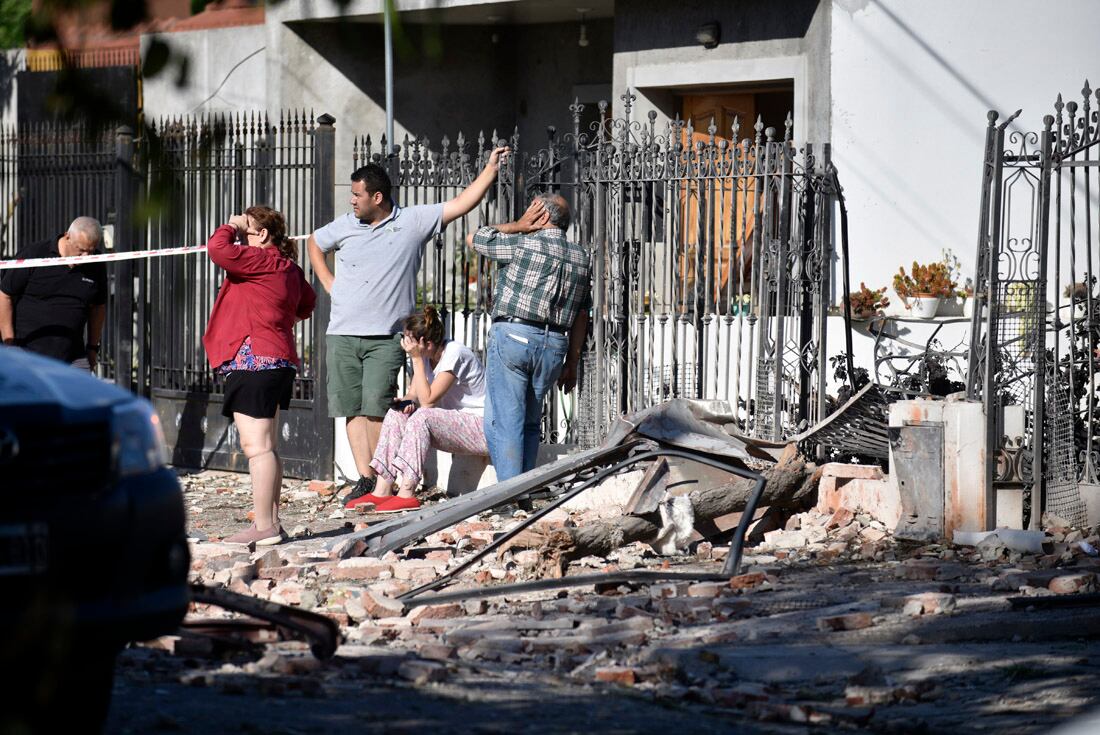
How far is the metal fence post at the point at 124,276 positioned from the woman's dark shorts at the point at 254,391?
Result: 472 centimetres

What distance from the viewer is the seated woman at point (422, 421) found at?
10523 mm

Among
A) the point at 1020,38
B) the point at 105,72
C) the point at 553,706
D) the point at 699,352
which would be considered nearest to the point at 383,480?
the point at 699,352

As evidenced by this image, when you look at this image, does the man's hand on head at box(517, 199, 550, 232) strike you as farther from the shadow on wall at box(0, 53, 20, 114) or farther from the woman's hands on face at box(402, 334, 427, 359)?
the shadow on wall at box(0, 53, 20, 114)

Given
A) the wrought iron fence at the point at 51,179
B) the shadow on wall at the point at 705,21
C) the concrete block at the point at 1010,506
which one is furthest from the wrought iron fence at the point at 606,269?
the shadow on wall at the point at 705,21

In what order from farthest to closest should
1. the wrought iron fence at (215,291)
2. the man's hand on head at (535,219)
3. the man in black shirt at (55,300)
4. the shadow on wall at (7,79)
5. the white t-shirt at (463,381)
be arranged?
the shadow on wall at (7,79), the wrought iron fence at (215,291), the man in black shirt at (55,300), the white t-shirt at (463,381), the man's hand on head at (535,219)

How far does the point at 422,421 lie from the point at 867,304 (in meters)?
3.84

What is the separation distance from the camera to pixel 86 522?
415 centimetres

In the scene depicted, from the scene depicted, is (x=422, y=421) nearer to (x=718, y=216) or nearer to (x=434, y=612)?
(x=434, y=612)

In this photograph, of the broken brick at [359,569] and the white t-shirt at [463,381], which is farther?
the white t-shirt at [463,381]

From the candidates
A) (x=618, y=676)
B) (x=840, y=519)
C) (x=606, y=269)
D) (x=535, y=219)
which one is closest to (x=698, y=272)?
(x=606, y=269)

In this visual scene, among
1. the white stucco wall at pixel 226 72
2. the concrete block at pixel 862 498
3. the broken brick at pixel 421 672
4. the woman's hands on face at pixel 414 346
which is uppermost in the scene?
the white stucco wall at pixel 226 72

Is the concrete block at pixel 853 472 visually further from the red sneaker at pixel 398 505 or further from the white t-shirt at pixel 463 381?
the red sneaker at pixel 398 505

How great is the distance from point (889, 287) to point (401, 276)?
13.9 ft

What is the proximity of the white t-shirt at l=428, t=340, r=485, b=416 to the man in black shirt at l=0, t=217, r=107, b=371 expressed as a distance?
8.16 ft
